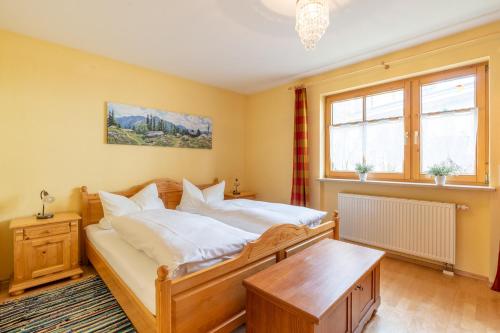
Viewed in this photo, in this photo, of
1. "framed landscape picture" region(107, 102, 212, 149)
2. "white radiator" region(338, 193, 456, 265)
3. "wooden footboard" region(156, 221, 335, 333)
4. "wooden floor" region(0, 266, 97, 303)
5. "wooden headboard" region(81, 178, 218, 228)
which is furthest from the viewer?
"framed landscape picture" region(107, 102, 212, 149)

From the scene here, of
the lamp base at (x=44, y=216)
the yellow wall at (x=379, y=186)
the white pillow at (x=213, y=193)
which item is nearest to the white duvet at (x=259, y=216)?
the white pillow at (x=213, y=193)

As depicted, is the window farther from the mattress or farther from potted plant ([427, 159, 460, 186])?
the mattress

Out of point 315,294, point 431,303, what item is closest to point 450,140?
point 431,303

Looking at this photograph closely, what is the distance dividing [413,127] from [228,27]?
8.10ft

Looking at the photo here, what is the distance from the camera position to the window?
2527 mm

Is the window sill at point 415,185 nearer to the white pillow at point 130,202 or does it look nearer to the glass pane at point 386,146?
the glass pane at point 386,146

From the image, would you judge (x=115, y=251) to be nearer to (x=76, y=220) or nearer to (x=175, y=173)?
(x=76, y=220)

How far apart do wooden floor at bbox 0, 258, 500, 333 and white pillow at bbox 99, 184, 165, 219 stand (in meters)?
0.74

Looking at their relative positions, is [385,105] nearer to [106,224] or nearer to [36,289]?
[106,224]

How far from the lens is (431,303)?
2053mm

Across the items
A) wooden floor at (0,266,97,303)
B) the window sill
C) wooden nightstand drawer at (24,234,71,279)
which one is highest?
the window sill

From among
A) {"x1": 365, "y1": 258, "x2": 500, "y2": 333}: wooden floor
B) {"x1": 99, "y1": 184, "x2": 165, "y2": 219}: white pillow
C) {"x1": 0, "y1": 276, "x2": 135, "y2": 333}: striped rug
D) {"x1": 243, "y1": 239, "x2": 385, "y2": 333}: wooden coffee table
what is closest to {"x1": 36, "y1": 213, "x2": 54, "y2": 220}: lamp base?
{"x1": 99, "y1": 184, "x2": 165, "y2": 219}: white pillow

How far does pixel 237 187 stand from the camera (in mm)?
4430

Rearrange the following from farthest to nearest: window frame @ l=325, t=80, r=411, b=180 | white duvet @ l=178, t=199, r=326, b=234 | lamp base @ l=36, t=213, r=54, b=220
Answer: window frame @ l=325, t=80, r=411, b=180 → lamp base @ l=36, t=213, r=54, b=220 → white duvet @ l=178, t=199, r=326, b=234
